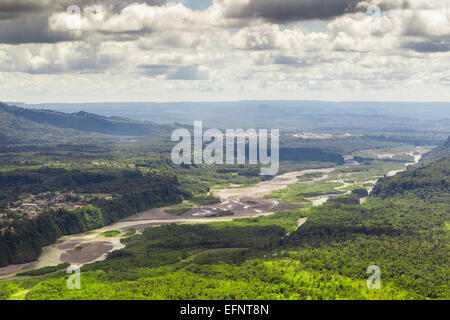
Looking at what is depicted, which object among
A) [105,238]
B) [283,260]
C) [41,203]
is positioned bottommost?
[105,238]

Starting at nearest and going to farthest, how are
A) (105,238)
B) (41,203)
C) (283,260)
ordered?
(283,260) → (105,238) → (41,203)

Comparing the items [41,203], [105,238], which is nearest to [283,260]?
[105,238]

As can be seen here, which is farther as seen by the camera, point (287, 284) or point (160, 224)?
point (160, 224)

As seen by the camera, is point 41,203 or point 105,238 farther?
point 41,203

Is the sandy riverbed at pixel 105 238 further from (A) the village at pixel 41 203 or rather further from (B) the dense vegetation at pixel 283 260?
(A) the village at pixel 41 203

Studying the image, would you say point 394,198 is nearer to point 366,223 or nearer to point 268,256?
point 366,223

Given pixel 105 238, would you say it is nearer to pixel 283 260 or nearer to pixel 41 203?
pixel 41 203

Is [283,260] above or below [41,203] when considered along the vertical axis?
above

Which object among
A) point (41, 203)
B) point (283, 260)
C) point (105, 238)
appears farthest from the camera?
point (41, 203)
